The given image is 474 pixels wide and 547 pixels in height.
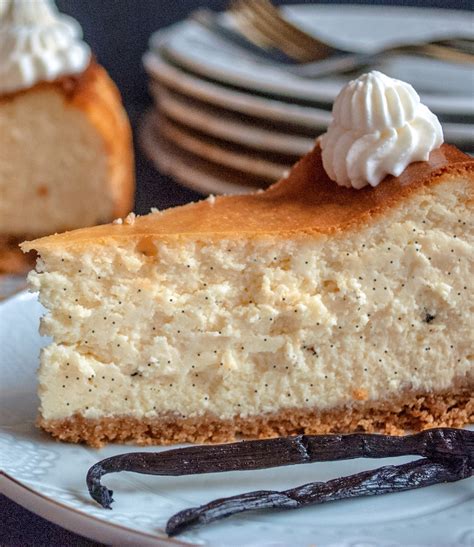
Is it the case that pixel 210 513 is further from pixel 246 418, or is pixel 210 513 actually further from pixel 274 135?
pixel 274 135

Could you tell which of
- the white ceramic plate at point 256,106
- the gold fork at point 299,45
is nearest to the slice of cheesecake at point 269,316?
the white ceramic plate at point 256,106

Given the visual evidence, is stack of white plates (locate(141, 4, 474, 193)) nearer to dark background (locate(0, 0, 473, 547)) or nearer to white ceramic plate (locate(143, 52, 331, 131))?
white ceramic plate (locate(143, 52, 331, 131))

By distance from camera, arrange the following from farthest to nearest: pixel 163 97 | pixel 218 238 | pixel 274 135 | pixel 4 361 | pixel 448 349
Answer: pixel 163 97
pixel 274 135
pixel 4 361
pixel 448 349
pixel 218 238

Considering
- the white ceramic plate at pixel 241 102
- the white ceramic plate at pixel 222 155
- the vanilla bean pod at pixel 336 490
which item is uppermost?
the white ceramic plate at pixel 241 102

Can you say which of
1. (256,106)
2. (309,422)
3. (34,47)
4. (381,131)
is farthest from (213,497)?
(34,47)

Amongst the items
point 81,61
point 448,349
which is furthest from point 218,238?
point 81,61

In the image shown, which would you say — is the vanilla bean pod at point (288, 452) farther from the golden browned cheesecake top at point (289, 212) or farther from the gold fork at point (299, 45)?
the gold fork at point (299, 45)

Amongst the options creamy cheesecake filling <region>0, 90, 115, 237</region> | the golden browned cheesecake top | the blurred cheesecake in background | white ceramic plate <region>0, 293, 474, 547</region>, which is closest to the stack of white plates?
the blurred cheesecake in background

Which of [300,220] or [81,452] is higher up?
[300,220]
